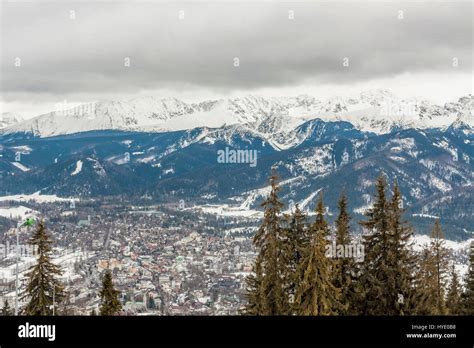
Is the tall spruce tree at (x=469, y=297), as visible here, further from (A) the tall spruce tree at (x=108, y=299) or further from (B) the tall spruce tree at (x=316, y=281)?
(A) the tall spruce tree at (x=108, y=299)

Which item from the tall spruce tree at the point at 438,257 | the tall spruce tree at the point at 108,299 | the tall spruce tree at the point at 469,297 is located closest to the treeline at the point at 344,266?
the tall spruce tree at the point at 438,257

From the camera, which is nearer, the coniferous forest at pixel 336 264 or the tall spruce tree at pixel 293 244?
the coniferous forest at pixel 336 264

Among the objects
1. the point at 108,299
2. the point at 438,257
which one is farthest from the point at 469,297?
the point at 108,299

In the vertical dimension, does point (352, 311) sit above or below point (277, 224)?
below

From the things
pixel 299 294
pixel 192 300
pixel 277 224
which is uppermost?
pixel 277 224

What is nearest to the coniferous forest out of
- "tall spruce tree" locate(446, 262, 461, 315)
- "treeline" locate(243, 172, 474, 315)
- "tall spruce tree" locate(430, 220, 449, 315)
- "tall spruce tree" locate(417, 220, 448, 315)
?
"treeline" locate(243, 172, 474, 315)

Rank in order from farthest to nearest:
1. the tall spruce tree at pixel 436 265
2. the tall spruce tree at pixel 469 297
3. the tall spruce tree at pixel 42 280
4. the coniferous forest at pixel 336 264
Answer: the tall spruce tree at pixel 469 297 → the tall spruce tree at pixel 436 265 → the tall spruce tree at pixel 42 280 → the coniferous forest at pixel 336 264
